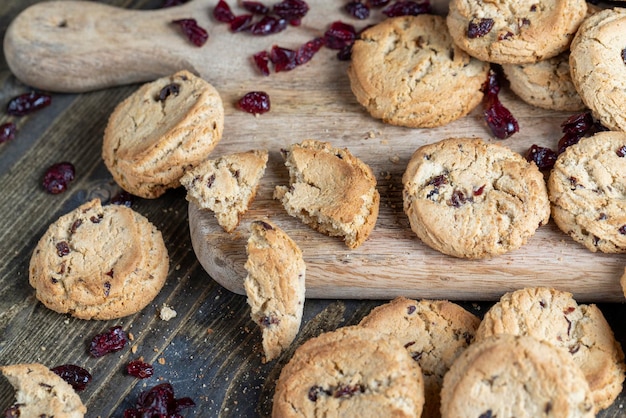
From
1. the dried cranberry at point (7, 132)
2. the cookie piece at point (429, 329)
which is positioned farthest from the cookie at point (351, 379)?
the dried cranberry at point (7, 132)

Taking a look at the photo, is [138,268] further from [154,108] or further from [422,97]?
[422,97]

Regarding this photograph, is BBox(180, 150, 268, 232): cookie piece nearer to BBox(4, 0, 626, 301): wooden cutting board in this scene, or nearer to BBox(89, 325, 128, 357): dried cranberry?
BBox(4, 0, 626, 301): wooden cutting board

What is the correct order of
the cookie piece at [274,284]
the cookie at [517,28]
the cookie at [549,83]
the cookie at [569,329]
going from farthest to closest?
the cookie at [549,83] < the cookie at [517,28] < the cookie piece at [274,284] < the cookie at [569,329]

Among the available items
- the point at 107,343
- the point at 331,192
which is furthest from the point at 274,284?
the point at 107,343

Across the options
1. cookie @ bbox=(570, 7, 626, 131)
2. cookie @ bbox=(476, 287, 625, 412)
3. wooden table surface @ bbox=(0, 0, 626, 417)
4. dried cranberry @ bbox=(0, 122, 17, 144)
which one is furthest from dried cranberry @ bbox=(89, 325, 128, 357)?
cookie @ bbox=(570, 7, 626, 131)

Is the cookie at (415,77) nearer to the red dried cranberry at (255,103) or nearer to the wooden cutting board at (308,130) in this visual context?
the wooden cutting board at (308,130)

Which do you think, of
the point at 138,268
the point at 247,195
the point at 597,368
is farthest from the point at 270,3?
the point at 597,368
